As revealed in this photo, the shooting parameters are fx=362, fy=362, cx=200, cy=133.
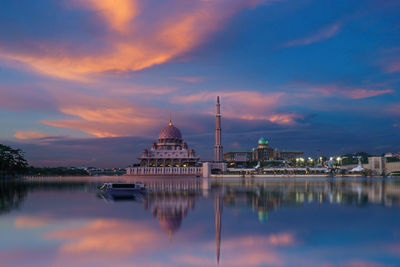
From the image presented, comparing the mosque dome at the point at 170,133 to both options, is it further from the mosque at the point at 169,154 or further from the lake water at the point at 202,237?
the lake water at the point at 202,237

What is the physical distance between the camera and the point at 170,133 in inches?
6284

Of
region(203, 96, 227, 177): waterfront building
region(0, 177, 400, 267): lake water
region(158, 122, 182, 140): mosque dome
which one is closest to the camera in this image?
region(0, 177, 400, 267): lake water

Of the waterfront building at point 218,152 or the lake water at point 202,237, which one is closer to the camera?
the lake water at point 202,237

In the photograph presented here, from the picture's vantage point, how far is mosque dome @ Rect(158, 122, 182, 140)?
158875 millimetres

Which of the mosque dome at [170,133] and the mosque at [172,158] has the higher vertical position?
the mosque dome at [170,133]

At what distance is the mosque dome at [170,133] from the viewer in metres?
159

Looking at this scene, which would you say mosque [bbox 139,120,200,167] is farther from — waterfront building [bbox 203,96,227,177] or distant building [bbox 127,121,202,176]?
waterfront building [bbox 203,96,227,177]

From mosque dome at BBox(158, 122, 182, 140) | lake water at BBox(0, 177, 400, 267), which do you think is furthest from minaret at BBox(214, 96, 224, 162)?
lake water at BBox(0, 177, 400, 267)

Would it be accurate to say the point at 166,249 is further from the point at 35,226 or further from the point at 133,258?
the point at 35,226

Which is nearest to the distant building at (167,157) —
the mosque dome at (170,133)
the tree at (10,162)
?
the mosque dome at (170,133)

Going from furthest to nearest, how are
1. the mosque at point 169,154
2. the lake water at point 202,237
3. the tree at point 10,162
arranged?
the mosque at point 169,154 → the tree at point 10,162 → the lake water at point 202,237

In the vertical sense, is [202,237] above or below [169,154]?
below

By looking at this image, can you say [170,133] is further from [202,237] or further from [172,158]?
[202,237]

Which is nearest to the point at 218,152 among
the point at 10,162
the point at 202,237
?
the point at 10,162
